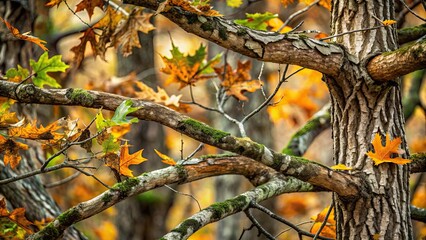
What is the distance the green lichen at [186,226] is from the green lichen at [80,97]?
0.55m

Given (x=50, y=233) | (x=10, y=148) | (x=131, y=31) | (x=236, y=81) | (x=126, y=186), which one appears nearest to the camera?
(x=50, y=233)

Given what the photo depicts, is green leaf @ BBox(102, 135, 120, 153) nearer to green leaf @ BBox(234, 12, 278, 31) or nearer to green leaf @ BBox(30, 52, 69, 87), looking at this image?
green leaf @ BBox(30, 52, 69, 87)

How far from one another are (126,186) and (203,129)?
342 millimetres

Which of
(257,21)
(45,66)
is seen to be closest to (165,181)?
(45,66)

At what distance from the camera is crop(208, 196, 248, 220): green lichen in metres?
2.04

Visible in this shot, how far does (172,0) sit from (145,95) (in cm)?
134

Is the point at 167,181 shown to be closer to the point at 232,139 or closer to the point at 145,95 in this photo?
the point at 232,139

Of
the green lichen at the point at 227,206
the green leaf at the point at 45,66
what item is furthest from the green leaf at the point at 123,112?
the green leaf at the point at 45,66

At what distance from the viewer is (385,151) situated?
213cm

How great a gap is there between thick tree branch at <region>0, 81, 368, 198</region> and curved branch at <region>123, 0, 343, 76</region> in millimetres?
320

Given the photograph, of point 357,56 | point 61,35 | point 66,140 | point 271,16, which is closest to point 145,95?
point 271,16

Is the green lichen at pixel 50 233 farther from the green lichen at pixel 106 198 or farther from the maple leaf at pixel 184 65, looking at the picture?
the maple leaf at pixel 184 65

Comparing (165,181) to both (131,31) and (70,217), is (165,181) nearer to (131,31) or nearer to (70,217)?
(70,217)

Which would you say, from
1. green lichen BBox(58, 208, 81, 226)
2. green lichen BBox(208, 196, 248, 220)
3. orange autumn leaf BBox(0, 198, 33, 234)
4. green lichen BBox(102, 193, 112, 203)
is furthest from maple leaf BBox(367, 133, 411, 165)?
orange autumn leaf BBox(0, 198, 33, 234)
